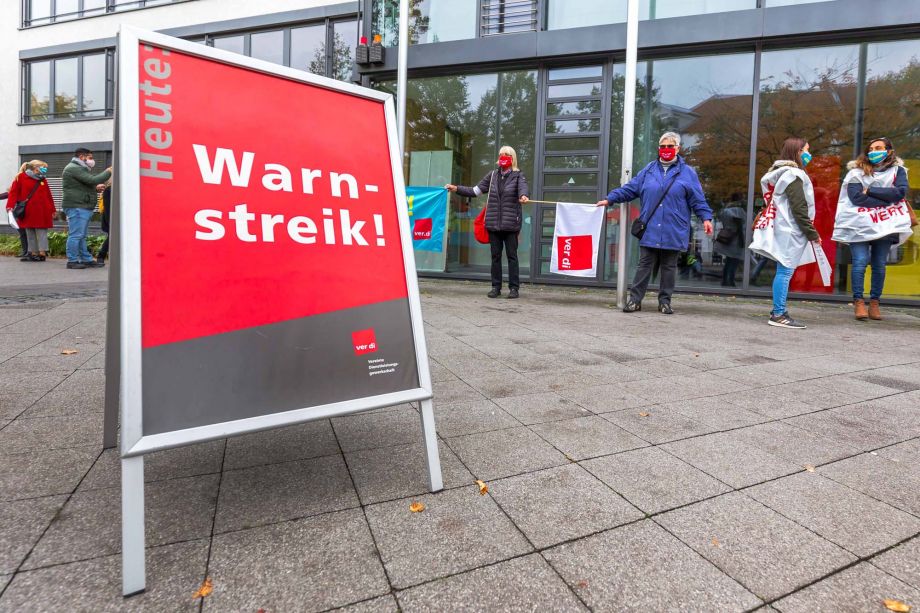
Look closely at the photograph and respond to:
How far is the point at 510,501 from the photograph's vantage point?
203cm

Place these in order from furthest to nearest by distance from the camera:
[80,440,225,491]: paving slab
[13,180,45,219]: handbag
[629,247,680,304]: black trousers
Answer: [13,180,45,219]: handbag → [629,247,680,304]: black trousers → [80,440,225,491]: paving slab

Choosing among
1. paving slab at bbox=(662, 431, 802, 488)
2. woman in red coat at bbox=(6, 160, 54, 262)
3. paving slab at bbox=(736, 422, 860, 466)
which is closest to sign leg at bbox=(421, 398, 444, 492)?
paving slab at bbox=(662, 431, 802, 488)

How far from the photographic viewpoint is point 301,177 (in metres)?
1.98

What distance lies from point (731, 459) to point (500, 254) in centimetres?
538

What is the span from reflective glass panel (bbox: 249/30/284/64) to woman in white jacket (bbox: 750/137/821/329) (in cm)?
1186

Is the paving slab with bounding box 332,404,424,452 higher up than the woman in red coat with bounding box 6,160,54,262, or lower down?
lower down

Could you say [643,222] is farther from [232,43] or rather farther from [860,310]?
[232,43]

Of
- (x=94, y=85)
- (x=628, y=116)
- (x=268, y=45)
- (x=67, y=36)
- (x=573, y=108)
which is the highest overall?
(x=67, y=36)

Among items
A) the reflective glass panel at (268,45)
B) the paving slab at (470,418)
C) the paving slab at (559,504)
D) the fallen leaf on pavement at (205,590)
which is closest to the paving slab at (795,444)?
the paving slab at (559,504)

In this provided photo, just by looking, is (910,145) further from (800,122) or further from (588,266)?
(588,266)

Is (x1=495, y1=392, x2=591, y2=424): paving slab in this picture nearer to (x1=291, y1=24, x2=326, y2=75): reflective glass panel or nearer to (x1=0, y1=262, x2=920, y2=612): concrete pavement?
(x1=0, y1=262, x2=920, y2=612): concrete pavement

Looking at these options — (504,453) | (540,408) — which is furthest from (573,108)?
(504,453)

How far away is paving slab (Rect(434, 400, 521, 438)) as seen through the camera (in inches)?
108

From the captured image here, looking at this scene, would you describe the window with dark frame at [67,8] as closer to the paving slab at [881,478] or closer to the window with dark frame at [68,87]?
the window with dark frame at [68,87]
